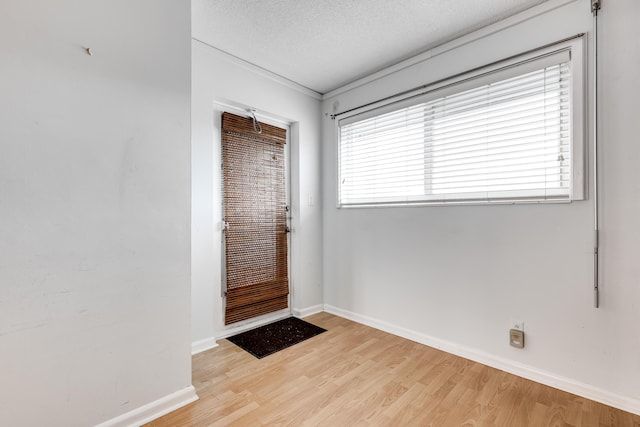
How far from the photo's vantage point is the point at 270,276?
303cm

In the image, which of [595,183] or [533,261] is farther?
[533,261]

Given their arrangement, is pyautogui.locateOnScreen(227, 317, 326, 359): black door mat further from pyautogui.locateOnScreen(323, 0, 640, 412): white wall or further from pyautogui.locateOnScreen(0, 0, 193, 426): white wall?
pyautogui.locateOnScreen(0, 0, 193, 426): white wall

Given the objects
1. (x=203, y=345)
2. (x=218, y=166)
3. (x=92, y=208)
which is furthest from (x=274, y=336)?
(x=92, y=208)

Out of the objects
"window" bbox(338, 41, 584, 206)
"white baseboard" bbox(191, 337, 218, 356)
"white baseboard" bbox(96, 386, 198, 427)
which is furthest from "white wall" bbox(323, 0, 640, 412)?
"white baseboard" bbox(96, 386, 198, 427)

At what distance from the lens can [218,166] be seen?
2.65 metres

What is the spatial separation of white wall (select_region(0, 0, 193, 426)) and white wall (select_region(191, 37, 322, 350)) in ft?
2.31

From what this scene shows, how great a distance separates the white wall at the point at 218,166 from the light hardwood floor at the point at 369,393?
0.48 meters

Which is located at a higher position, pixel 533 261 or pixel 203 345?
pixel 533 261

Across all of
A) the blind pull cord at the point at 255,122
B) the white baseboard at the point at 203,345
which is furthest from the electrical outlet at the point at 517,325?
the blind pull cord at the point at 255,122

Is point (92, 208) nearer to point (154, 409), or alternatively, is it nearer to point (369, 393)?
point (154, 409)

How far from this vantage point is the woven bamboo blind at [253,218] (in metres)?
2.70

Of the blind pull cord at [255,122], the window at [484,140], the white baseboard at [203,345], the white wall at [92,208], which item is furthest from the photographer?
the blind pull cord at [255,122]

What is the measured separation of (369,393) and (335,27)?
8.21ft

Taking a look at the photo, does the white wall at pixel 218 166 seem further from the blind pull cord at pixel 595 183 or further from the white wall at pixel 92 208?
the blind pull cord at pixel 595 183
